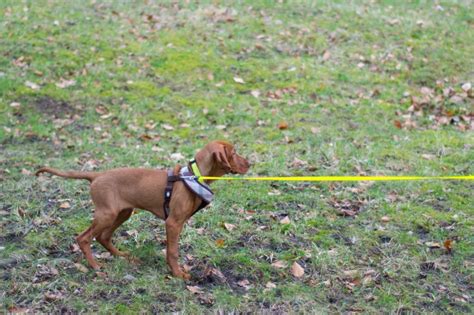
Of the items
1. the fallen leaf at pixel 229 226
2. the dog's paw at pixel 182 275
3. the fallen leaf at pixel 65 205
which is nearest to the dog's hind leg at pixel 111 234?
the dog's paw at pixel 182 275

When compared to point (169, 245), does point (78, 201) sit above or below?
below

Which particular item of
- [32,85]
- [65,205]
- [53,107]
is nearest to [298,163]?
[65,205]

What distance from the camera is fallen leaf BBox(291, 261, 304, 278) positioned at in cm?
577

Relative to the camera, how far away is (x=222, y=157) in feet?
18.1

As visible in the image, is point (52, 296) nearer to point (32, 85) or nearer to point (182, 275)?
point (182, 275)

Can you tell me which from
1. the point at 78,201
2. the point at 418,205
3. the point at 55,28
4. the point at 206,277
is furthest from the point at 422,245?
the point at 55,28

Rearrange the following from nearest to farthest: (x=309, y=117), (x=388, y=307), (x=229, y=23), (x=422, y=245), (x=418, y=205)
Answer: (x=388, y=307) < (x=422, y=245) < (x=418, y=205) < (x=309, y=117) < (x=229, y=23)

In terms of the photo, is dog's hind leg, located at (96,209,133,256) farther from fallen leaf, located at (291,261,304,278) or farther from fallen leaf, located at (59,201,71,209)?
fallen leaf, located at (291,261,304,278)

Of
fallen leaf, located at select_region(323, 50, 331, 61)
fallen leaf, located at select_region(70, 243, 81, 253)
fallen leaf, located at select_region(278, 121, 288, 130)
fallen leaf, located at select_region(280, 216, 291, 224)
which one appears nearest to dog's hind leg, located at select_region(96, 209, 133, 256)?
fallen leaf, located at select_region(70, 243, 81, 253)

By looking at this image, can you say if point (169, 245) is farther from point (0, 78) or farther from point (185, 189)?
point (0, 78)

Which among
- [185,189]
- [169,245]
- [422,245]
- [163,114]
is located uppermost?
[185,189]

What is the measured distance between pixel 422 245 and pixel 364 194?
4.12 ft

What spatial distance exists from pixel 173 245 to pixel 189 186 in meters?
0.50

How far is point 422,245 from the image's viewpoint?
6355mm
